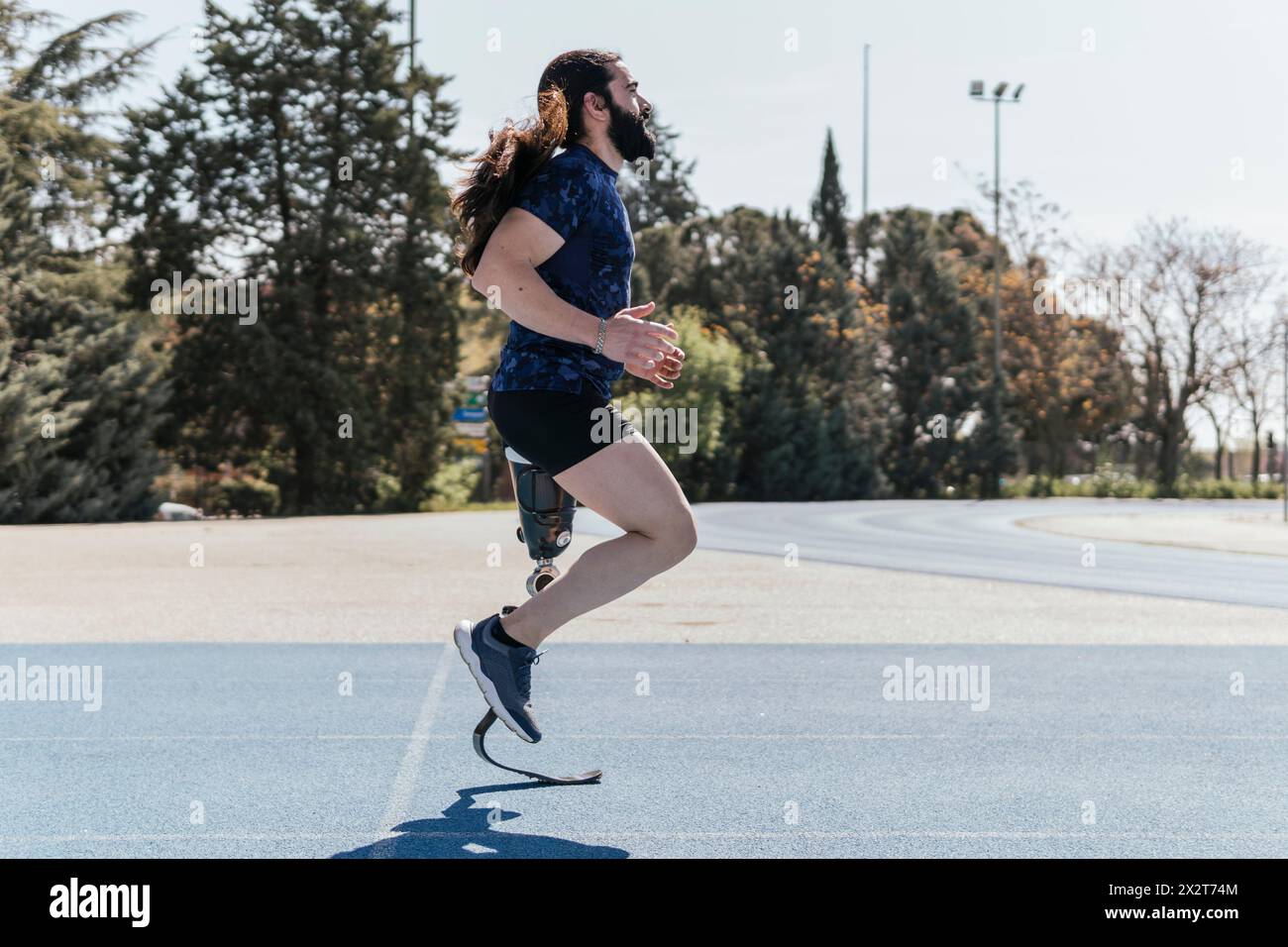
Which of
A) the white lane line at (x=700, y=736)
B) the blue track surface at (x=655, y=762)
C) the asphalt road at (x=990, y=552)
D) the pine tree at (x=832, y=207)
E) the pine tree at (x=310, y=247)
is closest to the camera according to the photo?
the blue track surface at (x=655, y=762)

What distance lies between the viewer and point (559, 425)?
4184 mm

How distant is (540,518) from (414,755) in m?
1.48

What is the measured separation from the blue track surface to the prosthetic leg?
59 centimetres

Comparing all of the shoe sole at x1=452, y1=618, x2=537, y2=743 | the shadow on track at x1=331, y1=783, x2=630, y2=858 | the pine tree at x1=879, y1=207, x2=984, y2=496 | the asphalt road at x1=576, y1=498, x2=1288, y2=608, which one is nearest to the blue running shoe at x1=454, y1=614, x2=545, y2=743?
the shoe sole at x1=452, y1=618, x2=537, y2=743

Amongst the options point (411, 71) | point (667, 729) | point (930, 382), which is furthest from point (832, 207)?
point (667, 729)

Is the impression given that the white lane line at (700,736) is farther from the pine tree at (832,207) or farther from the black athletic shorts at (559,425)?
the pine tree at (832,207)

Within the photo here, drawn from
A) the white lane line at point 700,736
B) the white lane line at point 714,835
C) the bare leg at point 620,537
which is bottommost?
the white lane line at point 700,736

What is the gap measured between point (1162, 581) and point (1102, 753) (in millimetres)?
11192

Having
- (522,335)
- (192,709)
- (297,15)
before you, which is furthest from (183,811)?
(297,15)

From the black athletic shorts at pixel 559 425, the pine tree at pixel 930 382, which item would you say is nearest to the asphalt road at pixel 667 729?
the black athletic shorts at pixel 559 425

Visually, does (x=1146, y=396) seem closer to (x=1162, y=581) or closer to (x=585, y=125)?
(x=1162, y=581)

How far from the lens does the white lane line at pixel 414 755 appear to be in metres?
4.53

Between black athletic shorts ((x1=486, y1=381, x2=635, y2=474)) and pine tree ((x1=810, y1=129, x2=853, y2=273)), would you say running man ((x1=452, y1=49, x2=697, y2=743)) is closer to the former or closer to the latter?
black athletic shorts ((x1=486, y1=381, x2=635, y2=474))

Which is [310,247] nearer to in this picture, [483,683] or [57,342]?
[57,342]
